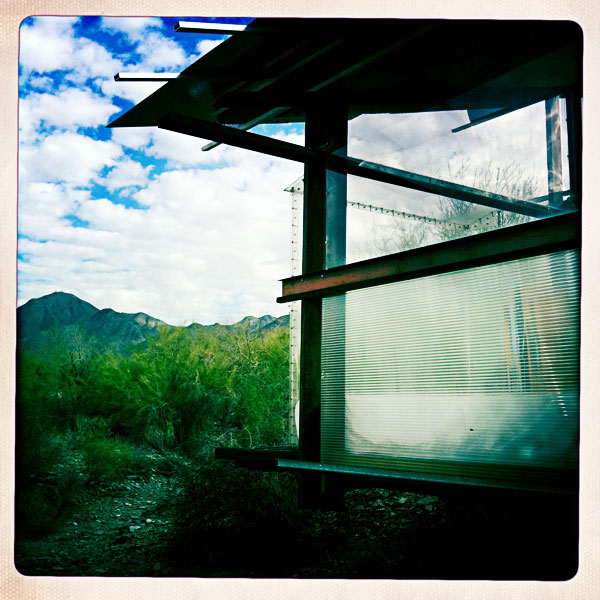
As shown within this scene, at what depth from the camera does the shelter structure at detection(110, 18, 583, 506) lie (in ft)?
7.14

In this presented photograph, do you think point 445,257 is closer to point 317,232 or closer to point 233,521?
point 317,232

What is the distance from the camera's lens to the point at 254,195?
8.57 ft

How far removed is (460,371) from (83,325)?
149 cm

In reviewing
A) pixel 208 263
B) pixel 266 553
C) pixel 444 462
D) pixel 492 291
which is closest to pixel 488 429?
pixel 444 462

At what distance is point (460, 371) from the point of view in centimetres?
230

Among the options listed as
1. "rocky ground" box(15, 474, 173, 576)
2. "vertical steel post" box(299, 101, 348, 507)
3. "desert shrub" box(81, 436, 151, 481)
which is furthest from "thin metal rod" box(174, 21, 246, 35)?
"rocky ground" box(15, 474, 173, 576)

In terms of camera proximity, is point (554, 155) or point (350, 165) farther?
point (350, 165)

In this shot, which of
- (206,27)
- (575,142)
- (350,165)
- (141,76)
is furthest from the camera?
(350,165)

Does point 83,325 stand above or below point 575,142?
below

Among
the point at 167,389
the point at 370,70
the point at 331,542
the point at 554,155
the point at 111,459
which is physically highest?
the point at 370,70

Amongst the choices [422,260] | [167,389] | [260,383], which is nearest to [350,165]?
[422,260]

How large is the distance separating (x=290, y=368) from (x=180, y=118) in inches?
45.4

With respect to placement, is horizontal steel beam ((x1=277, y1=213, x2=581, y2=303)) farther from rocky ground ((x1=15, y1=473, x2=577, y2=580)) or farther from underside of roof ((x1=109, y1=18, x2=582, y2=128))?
rocky ground ((x1=15, y1=473, x2=577, y2=580))

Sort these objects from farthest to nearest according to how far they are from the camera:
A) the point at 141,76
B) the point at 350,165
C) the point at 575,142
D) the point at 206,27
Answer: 1. the point at 350,165
2. the point at 141,76
3. the point at 206,27
4. the point at 575,142
